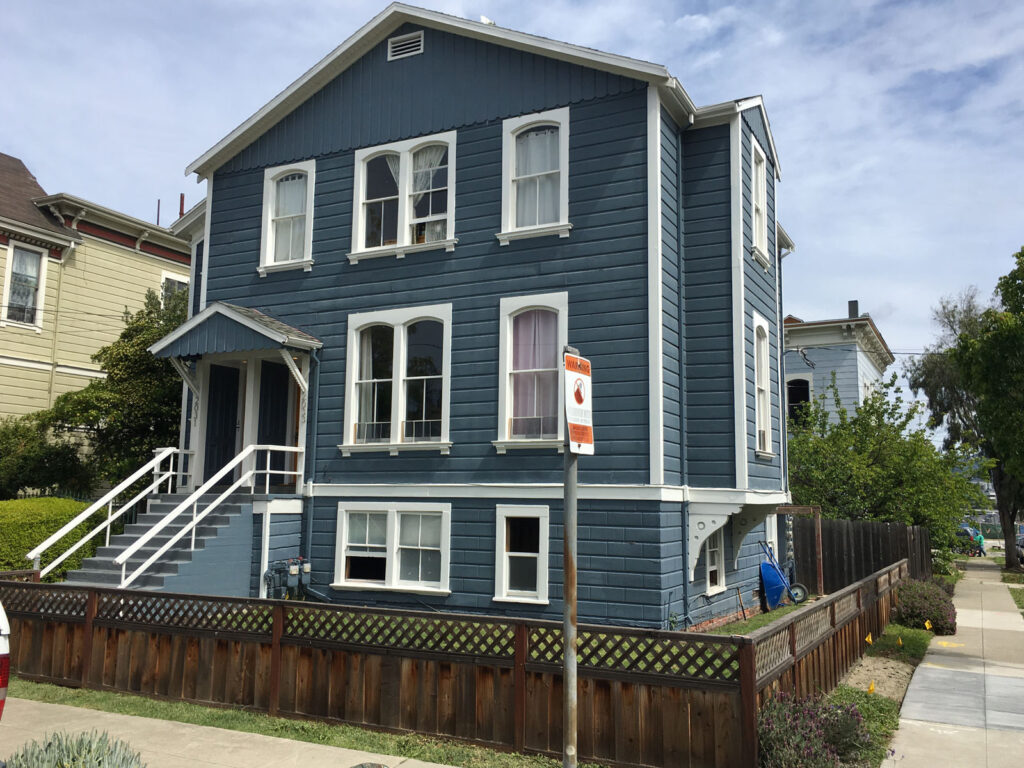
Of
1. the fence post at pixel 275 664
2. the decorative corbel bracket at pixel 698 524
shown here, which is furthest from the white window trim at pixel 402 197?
the fence post at pixel 275 664

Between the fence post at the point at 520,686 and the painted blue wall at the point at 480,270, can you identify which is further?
the painted blue wall at the point at 480,270

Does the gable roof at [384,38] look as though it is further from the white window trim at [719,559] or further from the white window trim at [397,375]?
the white window trim at [719,559]

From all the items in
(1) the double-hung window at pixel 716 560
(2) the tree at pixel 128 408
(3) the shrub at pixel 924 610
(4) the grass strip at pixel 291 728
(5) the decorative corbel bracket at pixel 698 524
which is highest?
(2) the tree at pixel 128 408

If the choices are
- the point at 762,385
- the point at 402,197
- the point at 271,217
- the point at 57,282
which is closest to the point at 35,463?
the point at 57,282

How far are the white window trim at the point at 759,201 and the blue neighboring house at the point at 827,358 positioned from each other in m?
17.9

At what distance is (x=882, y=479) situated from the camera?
24.6 meters

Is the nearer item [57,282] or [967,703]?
[967,703]

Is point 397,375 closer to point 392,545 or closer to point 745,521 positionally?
point 392,545

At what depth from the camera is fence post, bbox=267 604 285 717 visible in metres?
9.06

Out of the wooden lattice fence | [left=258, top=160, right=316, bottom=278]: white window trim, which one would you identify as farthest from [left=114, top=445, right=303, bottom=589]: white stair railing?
[left=258, top=160, right=316, bottom=278]: white window trim

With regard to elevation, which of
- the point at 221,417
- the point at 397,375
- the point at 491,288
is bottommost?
the point at 221,417

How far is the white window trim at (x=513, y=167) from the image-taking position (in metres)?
14.4

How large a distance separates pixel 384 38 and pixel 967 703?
47.5 feet

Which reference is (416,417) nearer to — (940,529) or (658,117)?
(658,117)
